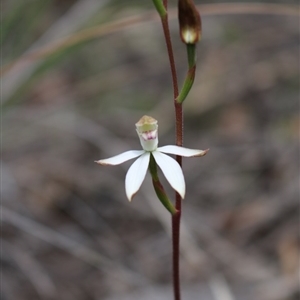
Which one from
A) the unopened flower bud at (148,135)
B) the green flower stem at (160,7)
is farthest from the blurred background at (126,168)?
the green flower stem at (160,7)

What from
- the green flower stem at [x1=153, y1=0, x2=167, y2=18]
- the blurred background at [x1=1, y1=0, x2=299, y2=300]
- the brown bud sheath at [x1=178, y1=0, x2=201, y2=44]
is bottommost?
the blurred background at [x1=1, y1=0, x2=299, y2=300]

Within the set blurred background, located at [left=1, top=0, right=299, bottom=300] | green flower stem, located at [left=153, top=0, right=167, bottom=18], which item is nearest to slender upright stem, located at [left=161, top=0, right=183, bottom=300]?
green flower stem, located at [left=153, top=0, right=167, bottom=18]

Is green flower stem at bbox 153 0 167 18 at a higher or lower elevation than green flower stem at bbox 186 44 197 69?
higher

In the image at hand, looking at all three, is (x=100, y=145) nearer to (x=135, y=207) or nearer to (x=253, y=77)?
(x=135, y=207)

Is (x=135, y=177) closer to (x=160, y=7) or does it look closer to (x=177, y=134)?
(x=177, y=134)

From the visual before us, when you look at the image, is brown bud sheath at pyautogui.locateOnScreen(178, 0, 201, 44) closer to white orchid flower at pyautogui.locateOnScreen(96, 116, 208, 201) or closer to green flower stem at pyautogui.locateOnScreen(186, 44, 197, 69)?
green flower stem at pyautogui.locateOnScreen(186, 44, 197, 69)

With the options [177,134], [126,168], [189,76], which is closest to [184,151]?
[177,134]
